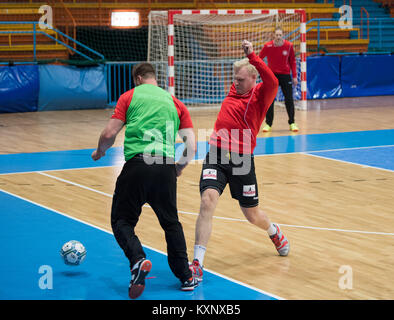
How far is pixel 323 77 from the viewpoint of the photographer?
76.1 feet

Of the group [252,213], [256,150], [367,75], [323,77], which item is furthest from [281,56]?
[252,213]

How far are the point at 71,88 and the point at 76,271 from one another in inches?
561

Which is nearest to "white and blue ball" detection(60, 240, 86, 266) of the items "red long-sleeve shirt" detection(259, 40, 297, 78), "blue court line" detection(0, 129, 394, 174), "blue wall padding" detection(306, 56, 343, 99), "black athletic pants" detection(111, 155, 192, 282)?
"black athletic pants" detection(111, 155, 192, 282)

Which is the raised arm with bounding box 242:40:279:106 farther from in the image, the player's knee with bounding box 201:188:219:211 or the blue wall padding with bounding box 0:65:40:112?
the blue wall padding with bounding box 0:65:40:112

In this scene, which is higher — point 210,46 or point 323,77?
point 210,46

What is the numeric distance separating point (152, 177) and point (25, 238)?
251 cm

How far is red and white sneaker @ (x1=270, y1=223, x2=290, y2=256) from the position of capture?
7.29m

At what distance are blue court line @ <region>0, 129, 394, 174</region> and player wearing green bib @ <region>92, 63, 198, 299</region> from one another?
6.32m

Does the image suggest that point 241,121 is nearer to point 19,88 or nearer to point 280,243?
point 280,243

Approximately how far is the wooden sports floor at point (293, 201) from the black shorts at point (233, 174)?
694mm

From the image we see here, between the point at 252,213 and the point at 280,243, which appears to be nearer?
the point at 252,213

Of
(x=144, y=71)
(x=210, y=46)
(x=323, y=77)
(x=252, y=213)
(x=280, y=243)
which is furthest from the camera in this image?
(x=210, y=46)

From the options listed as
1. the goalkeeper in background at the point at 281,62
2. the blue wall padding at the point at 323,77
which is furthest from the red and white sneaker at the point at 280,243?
the blue wall padding at the point at 323,77
